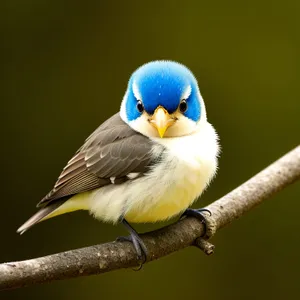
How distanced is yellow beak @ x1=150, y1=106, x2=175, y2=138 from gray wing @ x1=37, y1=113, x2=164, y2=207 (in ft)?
0.42

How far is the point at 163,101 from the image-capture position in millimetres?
2553

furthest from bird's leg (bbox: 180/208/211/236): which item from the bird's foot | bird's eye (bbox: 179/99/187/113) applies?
bird's eye (bbox: 179/99/187/113)

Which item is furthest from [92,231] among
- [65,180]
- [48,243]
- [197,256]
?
[65,180]

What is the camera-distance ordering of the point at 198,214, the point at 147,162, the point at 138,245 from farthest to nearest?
the point at 198,214 → the point at 147,162 → the point at 138,245

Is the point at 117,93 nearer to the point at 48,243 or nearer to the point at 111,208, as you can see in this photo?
the point at 48,243

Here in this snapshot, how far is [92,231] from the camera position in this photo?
410cm

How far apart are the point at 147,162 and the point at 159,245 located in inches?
11.5

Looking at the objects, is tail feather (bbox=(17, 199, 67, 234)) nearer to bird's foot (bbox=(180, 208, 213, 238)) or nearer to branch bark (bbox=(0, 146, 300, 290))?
branch bark (bbox=(0, 146, 300, 290))

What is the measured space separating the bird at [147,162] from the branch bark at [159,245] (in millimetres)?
61

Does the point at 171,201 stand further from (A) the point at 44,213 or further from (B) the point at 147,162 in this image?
(A) the point at 44,213

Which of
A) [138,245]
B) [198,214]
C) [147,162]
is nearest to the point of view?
[138,245]

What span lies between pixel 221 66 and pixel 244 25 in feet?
1.04

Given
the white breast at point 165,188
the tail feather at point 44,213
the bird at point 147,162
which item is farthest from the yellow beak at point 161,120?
the tail feather at point 44,213

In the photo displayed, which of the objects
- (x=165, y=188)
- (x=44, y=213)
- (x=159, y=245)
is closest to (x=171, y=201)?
(x=165, y=188)
